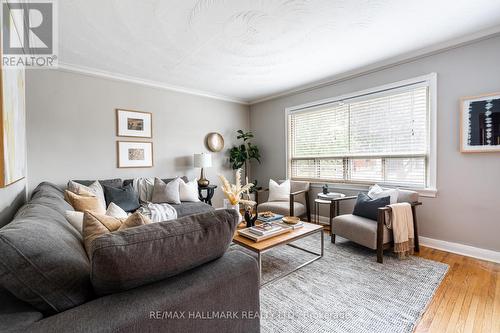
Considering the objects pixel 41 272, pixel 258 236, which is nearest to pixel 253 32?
pixel 258 236

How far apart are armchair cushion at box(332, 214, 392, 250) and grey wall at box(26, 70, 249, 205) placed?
112 inches

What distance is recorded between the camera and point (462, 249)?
272cm

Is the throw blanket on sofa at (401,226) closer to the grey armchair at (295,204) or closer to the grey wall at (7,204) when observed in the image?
the grey armchair at (295,204)

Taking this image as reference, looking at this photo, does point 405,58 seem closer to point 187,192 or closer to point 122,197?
point 187,192

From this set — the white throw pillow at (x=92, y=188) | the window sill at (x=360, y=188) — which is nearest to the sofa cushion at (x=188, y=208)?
the white throw pillow at (x=92, y=188)

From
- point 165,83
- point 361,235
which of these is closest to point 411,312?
point 361,235

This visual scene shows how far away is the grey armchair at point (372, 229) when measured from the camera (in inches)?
99.0

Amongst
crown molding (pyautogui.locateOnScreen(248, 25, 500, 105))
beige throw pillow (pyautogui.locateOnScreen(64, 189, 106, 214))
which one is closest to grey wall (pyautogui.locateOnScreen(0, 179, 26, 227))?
beige throw pillow (pyautogui.locateOnScreen(64, 189, 106, 214))

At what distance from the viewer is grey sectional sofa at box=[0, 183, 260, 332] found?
27.7 inches

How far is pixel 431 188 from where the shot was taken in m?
2.93

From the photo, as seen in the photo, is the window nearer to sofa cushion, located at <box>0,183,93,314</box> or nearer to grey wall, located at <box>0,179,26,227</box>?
sofa cushion, located at <box>0,183,93,314</box>

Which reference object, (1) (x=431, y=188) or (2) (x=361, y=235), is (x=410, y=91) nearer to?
(1) (x=431, y=188)

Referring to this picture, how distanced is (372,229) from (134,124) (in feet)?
12.4

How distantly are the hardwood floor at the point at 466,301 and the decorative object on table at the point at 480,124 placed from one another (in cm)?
127
